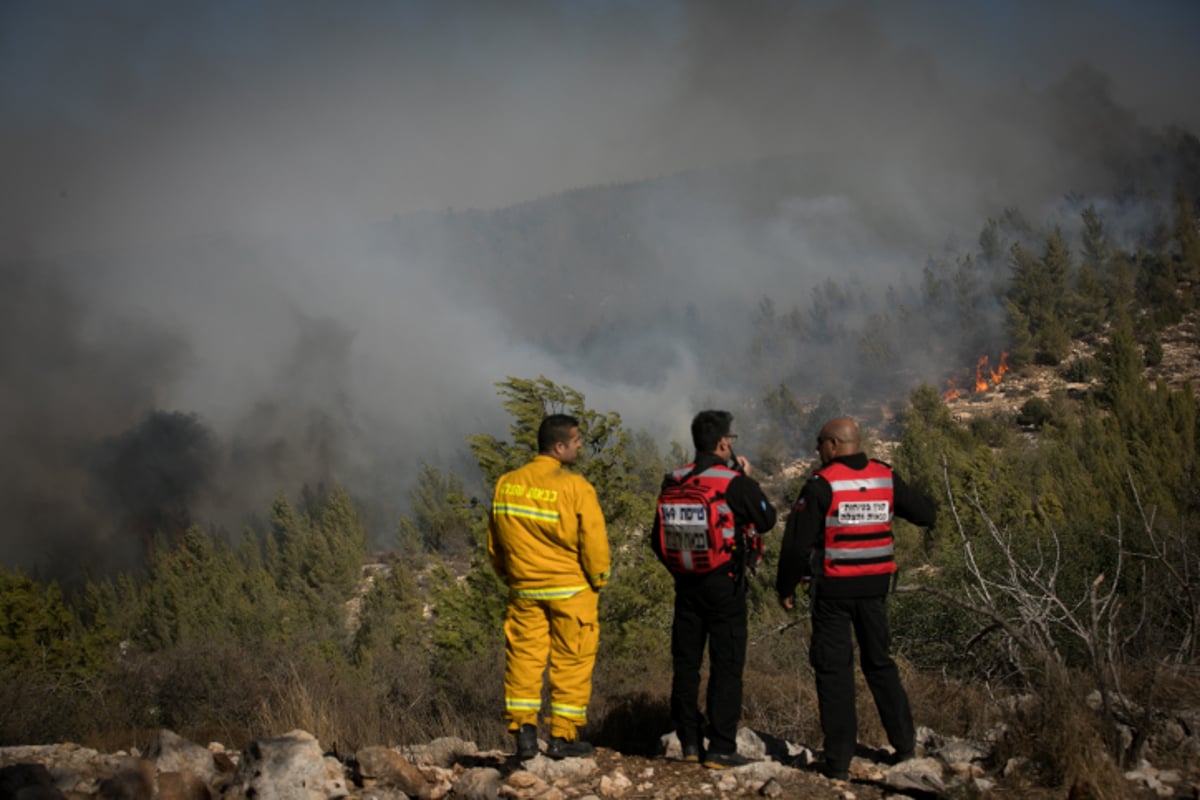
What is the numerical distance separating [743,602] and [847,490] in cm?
91

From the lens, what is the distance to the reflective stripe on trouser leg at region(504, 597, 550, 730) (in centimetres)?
467

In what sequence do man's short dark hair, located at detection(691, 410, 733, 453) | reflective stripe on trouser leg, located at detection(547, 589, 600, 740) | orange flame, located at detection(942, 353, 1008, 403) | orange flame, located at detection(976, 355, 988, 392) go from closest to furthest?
reflective stripe on trouser leg, located at detection(547, 589, 600, 740), man's short dark hair, located at detection(691, 410, 733, 453), orange flame, located at detection(976, 355, 988, 392), orange flame, located at detection(942, 353, 1008, 403)

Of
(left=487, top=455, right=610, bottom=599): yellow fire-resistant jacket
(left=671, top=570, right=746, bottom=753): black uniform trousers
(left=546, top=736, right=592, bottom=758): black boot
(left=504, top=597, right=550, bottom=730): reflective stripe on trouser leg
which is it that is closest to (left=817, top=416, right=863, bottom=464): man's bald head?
(left=671, top=570, right=746, bottom=753): black uniform trousers

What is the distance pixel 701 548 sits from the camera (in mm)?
4660

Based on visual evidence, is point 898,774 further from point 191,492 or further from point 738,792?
point 191,492

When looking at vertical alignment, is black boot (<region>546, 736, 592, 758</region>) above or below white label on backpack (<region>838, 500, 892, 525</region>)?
below

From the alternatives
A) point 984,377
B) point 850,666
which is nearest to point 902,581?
point 850,666

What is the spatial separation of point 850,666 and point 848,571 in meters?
0.58

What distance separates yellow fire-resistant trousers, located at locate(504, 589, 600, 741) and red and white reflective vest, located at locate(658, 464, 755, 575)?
23.0 inches

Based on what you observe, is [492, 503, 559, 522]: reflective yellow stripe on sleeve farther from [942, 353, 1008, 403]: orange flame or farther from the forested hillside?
[942, 353, 1008, 403]: orange flame

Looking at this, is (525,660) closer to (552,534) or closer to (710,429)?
(552,534)

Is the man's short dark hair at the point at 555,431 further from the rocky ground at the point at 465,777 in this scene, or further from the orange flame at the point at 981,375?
the orange flame at the point at 981,375

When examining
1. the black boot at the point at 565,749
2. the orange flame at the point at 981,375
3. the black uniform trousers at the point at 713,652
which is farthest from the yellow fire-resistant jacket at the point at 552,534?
the orange flame at the point at 981,375

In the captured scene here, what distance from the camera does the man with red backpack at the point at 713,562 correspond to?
4.66m
